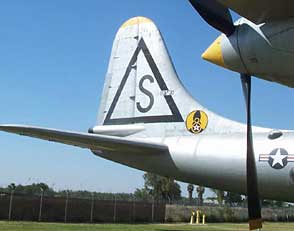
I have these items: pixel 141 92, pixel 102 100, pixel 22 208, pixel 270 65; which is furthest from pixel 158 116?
pixel 22 208

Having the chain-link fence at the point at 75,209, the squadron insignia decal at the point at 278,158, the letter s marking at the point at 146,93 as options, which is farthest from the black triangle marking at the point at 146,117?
the chain-link fence at the point at 75,209

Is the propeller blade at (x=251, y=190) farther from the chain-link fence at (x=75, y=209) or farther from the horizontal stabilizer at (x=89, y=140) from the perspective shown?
the chain-link fence at (x=75, y=209)

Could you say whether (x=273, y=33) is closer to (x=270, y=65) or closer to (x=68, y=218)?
(x=270, y=65)

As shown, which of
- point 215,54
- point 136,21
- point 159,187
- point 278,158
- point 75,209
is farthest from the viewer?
point 159,187

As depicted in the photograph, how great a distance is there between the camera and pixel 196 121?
15.5m

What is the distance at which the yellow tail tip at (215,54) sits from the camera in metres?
8.31

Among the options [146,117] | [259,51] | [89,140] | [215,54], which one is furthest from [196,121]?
[259,51]

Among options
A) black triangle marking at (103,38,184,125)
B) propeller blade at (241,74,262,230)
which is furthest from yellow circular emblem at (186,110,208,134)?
propeller blade at (241,74,262,230)

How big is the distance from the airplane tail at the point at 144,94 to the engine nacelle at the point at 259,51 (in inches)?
273

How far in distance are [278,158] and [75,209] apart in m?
25.2

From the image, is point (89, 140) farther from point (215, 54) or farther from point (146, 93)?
point (215, 54)

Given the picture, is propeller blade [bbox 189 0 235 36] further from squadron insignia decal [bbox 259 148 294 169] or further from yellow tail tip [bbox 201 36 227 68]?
squadron insignia decal [bbox 259 148 294 169]

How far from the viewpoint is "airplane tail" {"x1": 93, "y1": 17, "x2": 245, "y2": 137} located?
15.8m

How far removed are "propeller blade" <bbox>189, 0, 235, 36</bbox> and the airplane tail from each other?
6878 mm
